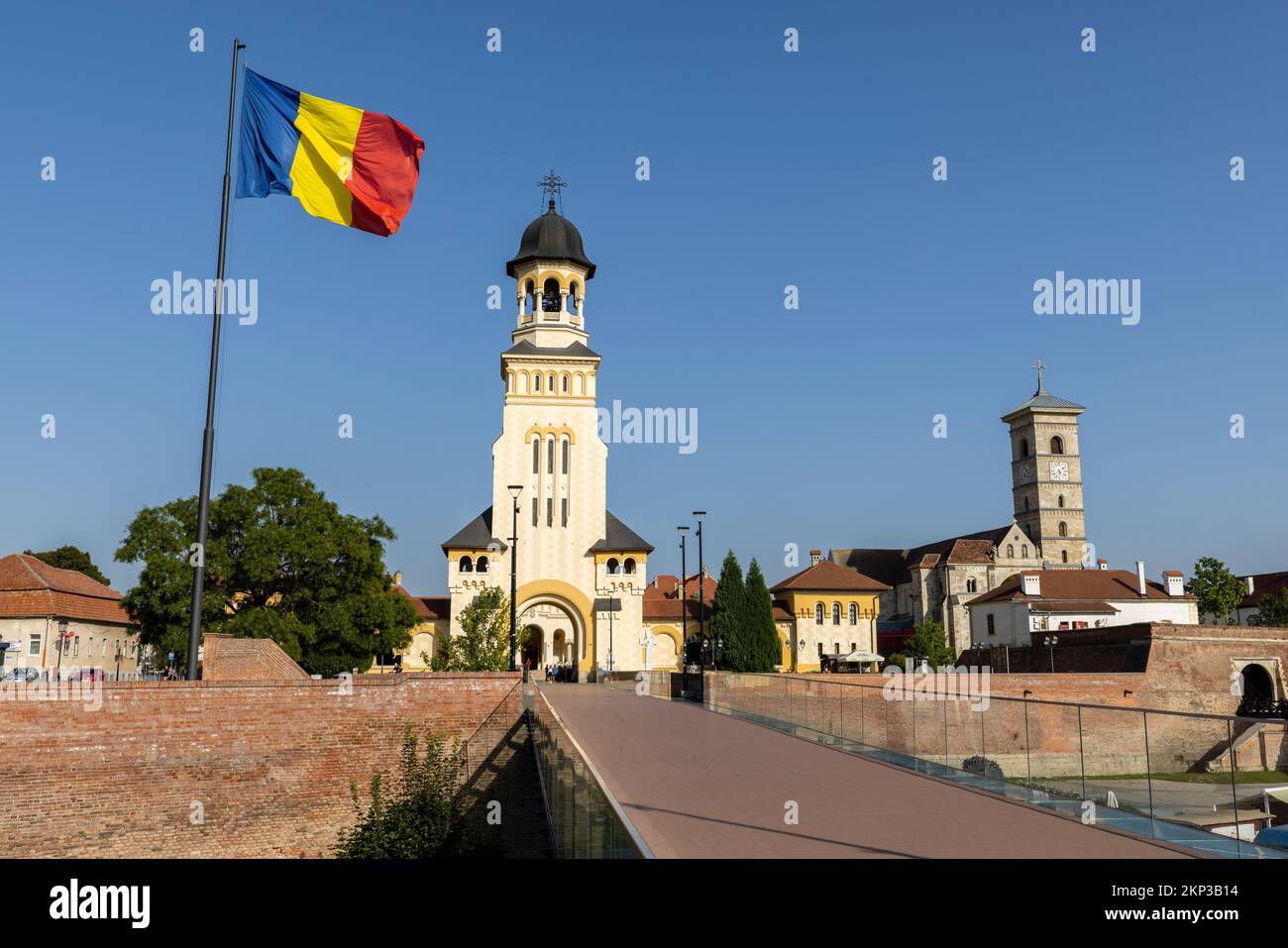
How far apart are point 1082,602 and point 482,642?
48137mm

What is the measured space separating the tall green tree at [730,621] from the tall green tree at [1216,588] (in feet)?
107

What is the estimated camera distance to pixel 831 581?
6956 centimetres

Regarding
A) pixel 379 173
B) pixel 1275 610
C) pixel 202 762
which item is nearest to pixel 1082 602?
pixel 1275 610

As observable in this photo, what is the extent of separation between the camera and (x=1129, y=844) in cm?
909

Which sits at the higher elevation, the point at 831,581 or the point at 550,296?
the point at 550,296

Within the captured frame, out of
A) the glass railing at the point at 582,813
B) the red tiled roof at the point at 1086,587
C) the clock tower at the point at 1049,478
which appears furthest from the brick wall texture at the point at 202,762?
the clock tower at the point at 1049,478

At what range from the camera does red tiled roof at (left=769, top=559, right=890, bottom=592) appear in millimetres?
69000

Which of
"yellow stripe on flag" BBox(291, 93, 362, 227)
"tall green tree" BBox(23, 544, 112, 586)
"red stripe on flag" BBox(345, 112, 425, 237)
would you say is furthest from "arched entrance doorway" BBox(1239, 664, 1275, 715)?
"tall green tree" BBox(23, 544, 112, 586)

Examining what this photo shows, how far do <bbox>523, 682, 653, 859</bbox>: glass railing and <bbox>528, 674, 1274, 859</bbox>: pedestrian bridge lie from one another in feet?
0.07

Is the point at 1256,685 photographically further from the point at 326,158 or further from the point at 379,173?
the point at 326,158

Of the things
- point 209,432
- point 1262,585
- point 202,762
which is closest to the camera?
point 209,432

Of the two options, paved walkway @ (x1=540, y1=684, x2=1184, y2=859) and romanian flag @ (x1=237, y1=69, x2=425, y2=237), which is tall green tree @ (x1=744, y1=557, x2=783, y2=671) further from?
romanian flag @ (x1=237, y1=69, x2=425, y2=237)
